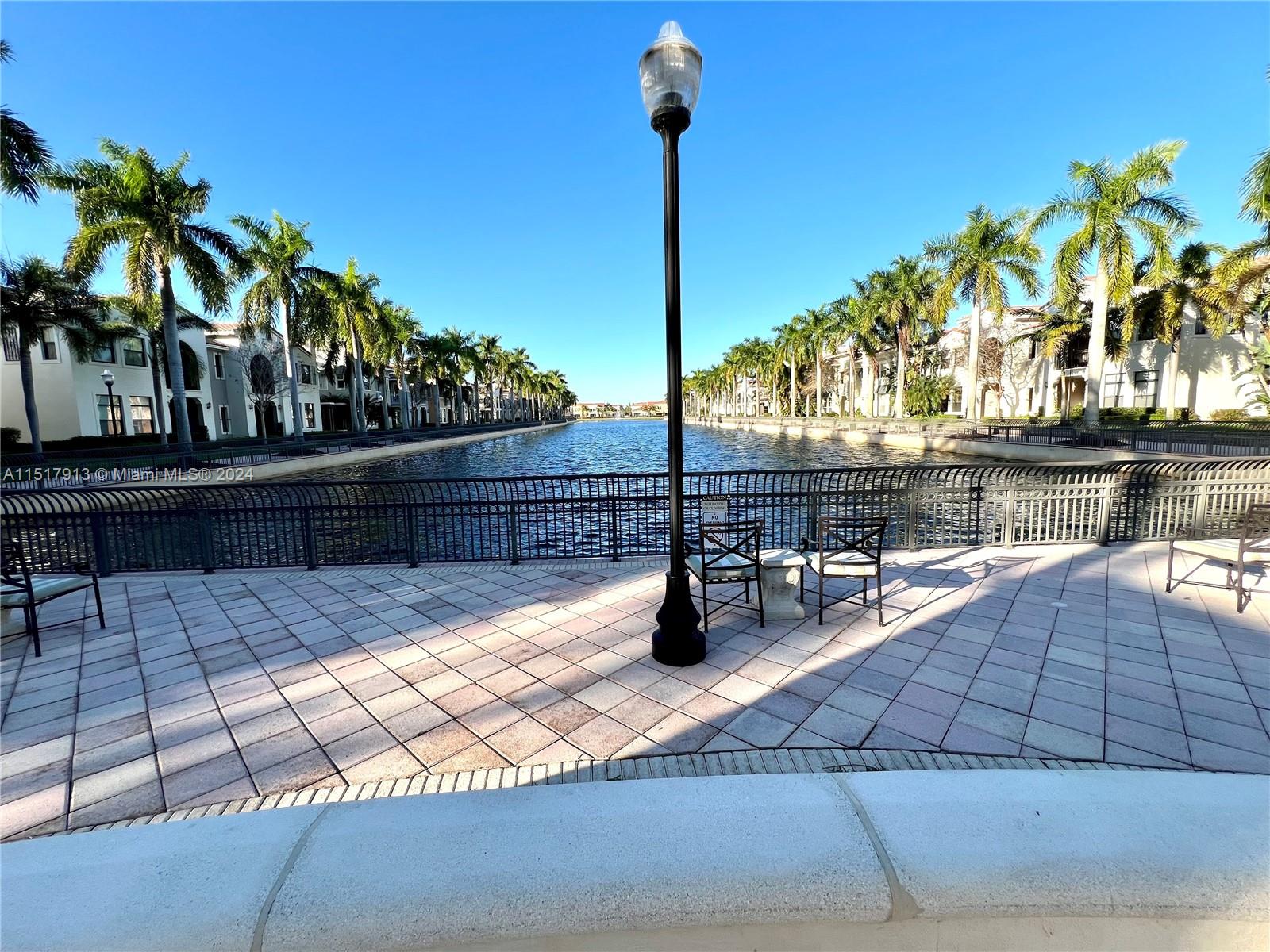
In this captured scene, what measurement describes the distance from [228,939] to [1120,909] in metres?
2.89

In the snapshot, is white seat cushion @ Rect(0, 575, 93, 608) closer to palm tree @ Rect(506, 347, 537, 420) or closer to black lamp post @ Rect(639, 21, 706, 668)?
black lamp post @ Rect(639, 21, 706, 668)

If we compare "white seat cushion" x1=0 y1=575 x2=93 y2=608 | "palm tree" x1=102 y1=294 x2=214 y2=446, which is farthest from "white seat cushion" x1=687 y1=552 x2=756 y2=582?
"palm tree" x1=102 y1=294 x2=214 y2=446

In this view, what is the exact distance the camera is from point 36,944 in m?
1.63

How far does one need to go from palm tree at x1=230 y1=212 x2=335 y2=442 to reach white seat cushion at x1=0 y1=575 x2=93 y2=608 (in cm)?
2945

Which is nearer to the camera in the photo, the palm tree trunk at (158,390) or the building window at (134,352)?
the palm tree trunk at (158,390)

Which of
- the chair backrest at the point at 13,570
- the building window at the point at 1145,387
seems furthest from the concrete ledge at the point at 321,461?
the building window at the point at 1145,387

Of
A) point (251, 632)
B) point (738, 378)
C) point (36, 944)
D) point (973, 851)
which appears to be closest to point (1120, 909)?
point (973, 851)

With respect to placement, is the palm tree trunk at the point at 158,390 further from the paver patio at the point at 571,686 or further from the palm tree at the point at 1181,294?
the palm tree at the point at 1181,294

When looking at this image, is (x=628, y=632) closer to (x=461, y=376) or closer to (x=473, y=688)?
(x=473, y=688)

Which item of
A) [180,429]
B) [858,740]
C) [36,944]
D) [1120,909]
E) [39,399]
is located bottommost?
[858,740]

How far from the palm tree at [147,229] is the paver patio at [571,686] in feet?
74.7

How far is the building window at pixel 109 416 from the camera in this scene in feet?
105

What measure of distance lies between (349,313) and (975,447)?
40222mm

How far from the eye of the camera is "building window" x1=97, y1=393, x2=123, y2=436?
3206 centimetres
